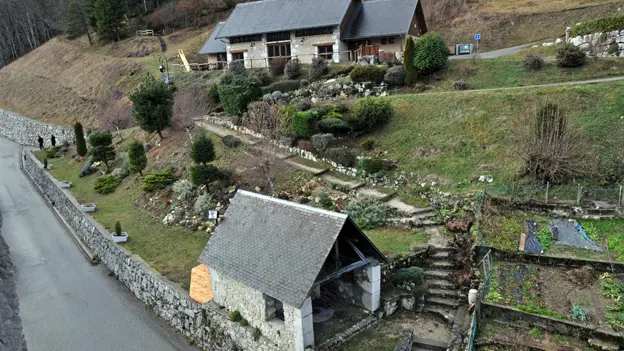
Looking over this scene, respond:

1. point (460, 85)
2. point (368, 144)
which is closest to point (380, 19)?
point (460, 85)

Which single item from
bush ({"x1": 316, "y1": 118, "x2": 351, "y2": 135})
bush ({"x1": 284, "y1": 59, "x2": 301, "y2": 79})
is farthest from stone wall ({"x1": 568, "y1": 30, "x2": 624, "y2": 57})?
bush ({"x1": 284, "y1": 59, "x2": 301, "y2": 79})

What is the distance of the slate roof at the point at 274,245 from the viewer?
1229cm

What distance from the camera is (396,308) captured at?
48.7 feet

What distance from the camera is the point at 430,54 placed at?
103 feet

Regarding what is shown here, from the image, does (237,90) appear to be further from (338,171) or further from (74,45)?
(74,45)

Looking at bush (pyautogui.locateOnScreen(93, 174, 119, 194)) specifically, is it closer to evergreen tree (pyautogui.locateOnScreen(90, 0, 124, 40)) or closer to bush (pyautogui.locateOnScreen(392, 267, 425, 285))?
bush (pyautogui.locateOnScreen(392, 267, 425, 285))

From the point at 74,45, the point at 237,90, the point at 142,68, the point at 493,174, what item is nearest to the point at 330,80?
the point at 237,90

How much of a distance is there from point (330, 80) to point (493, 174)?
62.0 feet

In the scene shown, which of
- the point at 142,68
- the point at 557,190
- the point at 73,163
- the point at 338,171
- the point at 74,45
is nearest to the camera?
the point at 557,190

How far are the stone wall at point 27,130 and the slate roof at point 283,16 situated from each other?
23704mm

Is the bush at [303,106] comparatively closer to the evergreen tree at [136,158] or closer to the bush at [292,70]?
the bush at [292,70]

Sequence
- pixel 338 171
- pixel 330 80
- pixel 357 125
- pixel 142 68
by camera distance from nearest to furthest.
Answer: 1. pixel 338 171
2. pixel 357 125
3. pixel 330 80
4. pixel 142 68

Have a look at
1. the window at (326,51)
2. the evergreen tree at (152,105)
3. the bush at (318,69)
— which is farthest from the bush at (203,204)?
the window at (326,51)

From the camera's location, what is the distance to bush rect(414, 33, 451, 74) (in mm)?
31391
